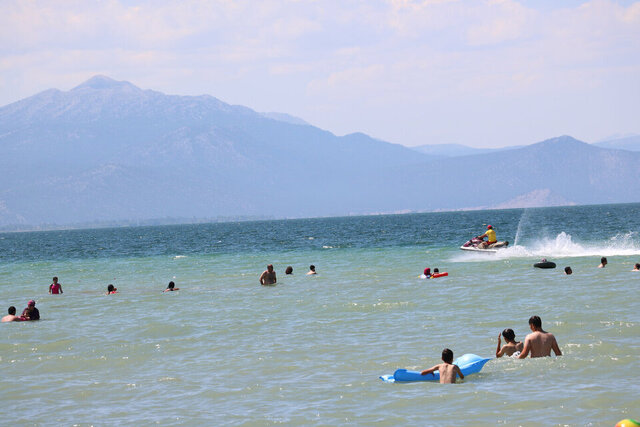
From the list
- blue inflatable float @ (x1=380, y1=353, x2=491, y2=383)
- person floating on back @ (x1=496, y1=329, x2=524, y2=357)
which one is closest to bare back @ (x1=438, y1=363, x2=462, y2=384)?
blue inflatable float @ (x1=380, y1=353, x2=491, y2=383)

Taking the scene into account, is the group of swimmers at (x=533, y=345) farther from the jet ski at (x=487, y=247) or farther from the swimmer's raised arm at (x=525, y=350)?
the jet ski at (x=487, y=247)

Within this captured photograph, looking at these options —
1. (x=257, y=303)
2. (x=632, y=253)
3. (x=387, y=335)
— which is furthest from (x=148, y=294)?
(x=632, y=253)

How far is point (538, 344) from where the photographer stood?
60.5 feet

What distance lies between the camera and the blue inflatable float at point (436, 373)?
17.0 metres

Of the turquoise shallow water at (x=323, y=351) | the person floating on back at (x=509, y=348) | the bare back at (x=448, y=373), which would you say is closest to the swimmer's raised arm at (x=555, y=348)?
the turquoise shallow water at (x=323, y=351)

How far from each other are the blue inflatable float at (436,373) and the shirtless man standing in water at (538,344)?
136cm

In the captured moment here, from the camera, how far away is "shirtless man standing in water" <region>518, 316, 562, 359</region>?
1845 centimetres

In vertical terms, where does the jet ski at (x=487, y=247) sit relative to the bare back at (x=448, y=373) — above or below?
above

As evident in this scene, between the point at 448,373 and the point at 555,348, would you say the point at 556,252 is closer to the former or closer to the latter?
the point at 555,348

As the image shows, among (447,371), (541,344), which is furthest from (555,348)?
(447,371)

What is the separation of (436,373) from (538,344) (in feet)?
9.76

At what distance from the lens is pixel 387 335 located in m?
22.8

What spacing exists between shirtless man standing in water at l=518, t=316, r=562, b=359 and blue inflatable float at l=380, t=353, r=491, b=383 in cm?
136

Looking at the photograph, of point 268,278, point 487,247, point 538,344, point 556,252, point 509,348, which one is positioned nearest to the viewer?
point 538,344
